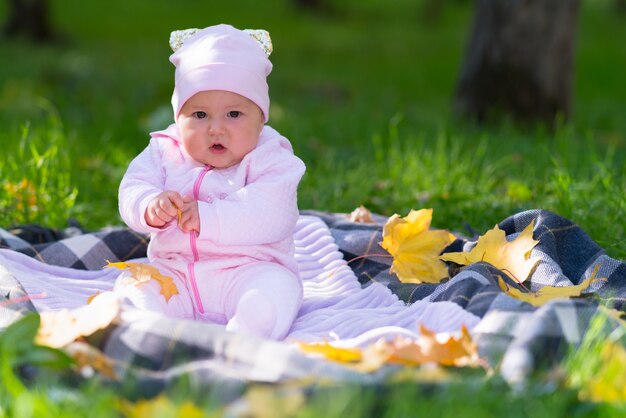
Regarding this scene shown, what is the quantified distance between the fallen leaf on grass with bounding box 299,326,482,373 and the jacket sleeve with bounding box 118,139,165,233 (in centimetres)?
80

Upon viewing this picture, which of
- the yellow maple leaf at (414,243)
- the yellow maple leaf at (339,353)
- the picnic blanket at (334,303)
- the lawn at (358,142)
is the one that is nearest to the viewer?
the picnic blanket at (334,303)

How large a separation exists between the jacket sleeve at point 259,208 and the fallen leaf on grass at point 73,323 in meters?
0.49

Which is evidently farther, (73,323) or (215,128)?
(215,128)

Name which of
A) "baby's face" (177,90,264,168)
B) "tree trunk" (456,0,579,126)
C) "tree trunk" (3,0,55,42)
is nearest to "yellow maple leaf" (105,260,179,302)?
"baby's face" (177,90,264,168)

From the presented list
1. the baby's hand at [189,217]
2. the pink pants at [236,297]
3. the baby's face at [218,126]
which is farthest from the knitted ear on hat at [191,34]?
the pink pants at [236,297]

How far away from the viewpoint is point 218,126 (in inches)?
108

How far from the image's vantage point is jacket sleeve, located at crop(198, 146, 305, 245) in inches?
105

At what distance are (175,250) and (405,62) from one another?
362 inches

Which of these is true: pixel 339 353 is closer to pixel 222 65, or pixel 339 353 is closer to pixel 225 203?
pixel 225 203

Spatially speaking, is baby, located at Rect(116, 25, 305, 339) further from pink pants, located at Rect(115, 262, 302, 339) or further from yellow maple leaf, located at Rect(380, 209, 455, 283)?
yellow maple leaf, located at Rect(380, 209, 455, 283)

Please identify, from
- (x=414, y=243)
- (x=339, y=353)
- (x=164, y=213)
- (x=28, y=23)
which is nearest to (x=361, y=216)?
(x=414, y=243)

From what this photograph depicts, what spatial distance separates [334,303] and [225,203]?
1.72 ft

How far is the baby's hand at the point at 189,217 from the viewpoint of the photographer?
8.73ft

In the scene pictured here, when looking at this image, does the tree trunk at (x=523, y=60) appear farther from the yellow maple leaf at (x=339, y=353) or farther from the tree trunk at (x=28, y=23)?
the tree trunk at (x=28, y=23)
